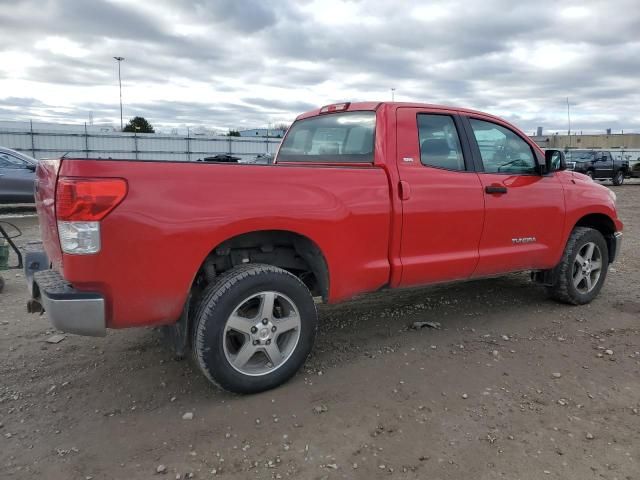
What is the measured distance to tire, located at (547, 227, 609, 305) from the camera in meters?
4.89

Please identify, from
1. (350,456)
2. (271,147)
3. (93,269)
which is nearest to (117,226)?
(93,269)

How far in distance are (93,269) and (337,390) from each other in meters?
1.65

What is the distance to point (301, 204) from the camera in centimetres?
322

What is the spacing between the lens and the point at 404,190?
12.0ft

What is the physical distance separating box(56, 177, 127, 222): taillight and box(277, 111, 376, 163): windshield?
1883mm

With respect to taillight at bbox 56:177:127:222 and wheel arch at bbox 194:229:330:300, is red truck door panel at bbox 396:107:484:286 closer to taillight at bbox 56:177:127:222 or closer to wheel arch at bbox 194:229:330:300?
wheel arch at bbox 194:229:330:300

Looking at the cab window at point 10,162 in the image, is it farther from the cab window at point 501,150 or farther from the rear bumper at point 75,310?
the cab window at point 501,150

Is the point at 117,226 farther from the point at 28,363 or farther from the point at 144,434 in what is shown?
the point at 28,363

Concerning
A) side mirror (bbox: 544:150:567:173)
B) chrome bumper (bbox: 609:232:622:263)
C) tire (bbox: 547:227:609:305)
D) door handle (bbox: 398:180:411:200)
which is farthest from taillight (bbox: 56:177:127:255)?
chrome bumper (bbox: 609:232:622:263)

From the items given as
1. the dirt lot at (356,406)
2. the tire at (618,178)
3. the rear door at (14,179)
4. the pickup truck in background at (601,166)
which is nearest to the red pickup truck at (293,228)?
the dirt lot at (356,406)

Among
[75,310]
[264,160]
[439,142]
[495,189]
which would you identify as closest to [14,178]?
[264,160]

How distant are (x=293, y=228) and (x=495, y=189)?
1898 millimetres

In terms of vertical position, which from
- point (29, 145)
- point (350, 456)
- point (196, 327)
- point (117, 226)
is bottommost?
point (350, 456)

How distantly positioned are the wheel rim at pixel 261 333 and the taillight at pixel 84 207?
35.6 inches
